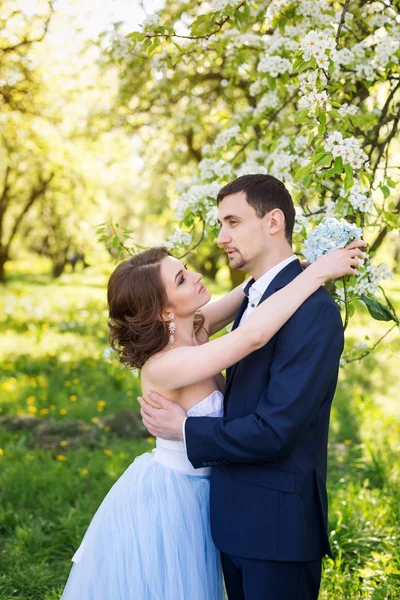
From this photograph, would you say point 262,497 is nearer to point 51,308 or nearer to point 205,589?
point 205,589

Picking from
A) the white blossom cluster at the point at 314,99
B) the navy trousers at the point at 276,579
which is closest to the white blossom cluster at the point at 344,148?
the white blossom cluster at the point at 314,99

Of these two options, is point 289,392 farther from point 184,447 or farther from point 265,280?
point 184,447

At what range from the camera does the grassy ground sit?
3984mm

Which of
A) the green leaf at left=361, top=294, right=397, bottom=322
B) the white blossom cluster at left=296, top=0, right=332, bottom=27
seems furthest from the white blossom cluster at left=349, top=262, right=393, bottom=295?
the white blossom cluster at left=296, top=0, right=332, bottom=27

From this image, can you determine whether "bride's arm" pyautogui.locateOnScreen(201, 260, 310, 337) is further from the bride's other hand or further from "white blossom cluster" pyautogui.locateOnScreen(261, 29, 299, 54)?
"white blossom cluster" pyautogui.locateOnScreen(261, 29, 299, 54)

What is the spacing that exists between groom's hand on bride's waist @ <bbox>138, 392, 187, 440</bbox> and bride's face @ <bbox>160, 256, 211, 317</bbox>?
0.40 metres

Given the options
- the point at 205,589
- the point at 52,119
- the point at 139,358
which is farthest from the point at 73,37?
the point at 205,589

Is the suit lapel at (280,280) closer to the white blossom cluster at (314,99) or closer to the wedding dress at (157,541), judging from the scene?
the wedding dress at (157,541)

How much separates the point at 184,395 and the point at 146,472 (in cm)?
41

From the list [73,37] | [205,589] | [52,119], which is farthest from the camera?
[52,119]


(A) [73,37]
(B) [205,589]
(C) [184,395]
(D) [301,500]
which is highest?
(A) [73,37]

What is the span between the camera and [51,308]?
13375mm

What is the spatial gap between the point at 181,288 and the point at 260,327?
572mm

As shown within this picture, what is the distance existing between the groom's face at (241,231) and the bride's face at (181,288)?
0.78 ft
